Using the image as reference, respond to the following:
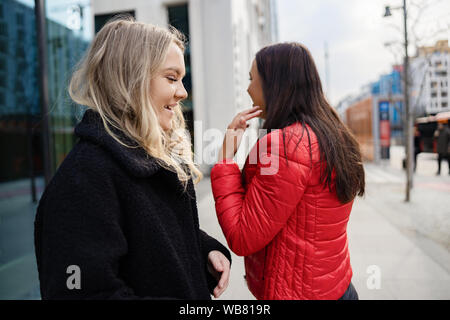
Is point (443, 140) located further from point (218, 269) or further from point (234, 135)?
point (218, 269)

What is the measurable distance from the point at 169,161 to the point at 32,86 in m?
6.22

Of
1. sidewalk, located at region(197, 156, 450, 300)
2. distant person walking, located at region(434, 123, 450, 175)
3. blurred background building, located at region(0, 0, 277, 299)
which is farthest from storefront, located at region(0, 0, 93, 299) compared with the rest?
distant person walking, located at region(434, 123, 450, 175)

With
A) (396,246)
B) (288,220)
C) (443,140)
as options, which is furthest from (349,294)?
(443,140)

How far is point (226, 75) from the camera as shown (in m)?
11.0

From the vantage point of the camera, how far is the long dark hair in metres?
1.29

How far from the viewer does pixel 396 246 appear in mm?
4363

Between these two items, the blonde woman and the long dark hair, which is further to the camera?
the long dark hair

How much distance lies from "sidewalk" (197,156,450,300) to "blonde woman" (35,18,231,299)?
1.02 m

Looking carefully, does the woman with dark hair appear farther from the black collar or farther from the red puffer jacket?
the black collar

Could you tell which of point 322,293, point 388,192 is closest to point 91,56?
point 322,293
